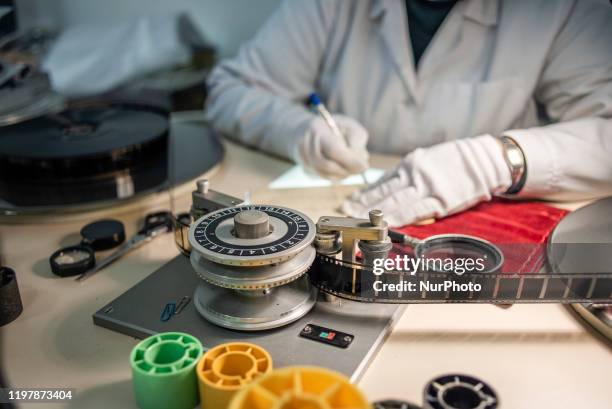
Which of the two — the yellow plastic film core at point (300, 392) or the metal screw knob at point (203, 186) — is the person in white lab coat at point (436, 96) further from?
the yellow plastic film core at point (300, 392)

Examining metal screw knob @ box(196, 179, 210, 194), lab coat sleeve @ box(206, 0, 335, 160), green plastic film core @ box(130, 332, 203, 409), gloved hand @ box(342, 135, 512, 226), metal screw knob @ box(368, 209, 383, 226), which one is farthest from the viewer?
lab coat sleeve @ box(206, 0, 335, 160)

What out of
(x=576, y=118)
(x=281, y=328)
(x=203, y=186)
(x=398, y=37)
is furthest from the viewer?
(x=398, y=37)

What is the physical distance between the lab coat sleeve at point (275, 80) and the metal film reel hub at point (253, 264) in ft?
1.61

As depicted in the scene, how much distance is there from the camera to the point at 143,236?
0.86 metres

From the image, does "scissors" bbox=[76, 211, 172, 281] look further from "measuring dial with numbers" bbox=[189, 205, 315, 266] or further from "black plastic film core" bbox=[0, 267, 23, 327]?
"measuring dial with numbers" bbox=[189, 205, 315, 266]

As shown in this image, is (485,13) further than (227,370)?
Yes

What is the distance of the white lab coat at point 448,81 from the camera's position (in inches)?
37.9

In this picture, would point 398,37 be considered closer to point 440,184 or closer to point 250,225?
point 440,184

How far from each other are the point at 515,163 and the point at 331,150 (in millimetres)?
316

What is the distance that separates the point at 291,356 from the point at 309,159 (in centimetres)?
53

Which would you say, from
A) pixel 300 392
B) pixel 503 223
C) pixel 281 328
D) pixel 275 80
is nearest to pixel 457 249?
pixel 503 223

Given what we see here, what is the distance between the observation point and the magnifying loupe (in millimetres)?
702

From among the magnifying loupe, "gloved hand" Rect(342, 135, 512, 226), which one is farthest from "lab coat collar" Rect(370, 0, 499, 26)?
the magnifying loupe

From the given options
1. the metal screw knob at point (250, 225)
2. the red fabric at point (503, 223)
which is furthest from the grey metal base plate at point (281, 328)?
the red fabric at point (503, 223)
